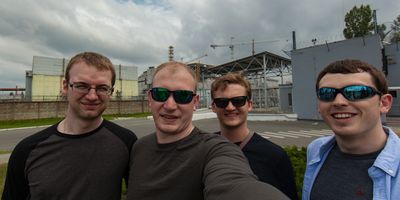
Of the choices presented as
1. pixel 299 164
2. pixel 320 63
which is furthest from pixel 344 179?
pixel 320 63

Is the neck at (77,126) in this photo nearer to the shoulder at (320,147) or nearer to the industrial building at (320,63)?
the shoulder at (320,147)

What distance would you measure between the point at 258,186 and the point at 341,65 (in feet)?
3.97

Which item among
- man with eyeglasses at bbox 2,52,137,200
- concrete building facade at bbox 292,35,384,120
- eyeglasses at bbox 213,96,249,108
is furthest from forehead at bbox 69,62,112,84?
concrete building facade at bbox 292,35,384,120

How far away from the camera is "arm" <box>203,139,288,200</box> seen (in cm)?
126

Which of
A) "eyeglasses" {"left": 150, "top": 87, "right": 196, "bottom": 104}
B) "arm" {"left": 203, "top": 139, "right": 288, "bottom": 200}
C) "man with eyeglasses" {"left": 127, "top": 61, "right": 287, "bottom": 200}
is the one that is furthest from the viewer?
"eyeglasses" {"left": 150, "top": 87, "right": 196, "bottom": 104}

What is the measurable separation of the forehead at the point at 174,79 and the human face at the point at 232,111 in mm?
620

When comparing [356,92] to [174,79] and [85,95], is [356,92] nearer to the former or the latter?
[174,79]

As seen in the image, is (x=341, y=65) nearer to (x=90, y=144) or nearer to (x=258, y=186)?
(x=258, y=186)

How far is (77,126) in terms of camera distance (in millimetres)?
2234

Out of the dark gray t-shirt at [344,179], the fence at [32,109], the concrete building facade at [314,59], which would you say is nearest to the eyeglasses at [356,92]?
the dark gray t-shirt at [344,179]

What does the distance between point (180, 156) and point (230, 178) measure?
0.46 meters

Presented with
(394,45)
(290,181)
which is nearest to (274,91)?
(394,45)

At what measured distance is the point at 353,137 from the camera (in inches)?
73.5

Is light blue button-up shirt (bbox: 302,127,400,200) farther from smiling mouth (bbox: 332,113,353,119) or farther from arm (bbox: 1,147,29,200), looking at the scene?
arm (bbox: 1,147,29,200)
